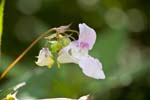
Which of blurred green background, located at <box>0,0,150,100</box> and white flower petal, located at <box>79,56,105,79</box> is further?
blurred green background, located at <box>0,0,150,100</box>

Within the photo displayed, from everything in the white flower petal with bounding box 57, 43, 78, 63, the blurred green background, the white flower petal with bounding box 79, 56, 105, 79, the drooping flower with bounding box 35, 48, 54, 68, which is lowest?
the white flower petal with bounding box 79, 56, 105, 79

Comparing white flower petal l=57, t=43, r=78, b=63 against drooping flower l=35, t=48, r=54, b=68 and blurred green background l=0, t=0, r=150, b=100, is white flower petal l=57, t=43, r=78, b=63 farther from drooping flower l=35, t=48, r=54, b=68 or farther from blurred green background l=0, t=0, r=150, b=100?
blurred green background l=0, t=0, r=150, b=100

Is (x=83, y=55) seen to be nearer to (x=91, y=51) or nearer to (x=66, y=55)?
(x=66, y=55)

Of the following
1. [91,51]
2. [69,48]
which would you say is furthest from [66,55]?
[91,51]

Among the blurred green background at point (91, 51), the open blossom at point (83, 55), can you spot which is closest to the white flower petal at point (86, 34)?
the open blossom at point (83, 55)

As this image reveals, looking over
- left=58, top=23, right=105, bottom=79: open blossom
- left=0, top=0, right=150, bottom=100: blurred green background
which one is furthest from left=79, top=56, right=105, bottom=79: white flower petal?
left=0, top=0, right=150, bottom=100: blurred green background

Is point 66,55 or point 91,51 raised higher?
point 91,51

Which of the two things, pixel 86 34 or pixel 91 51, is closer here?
pixel 86 34
